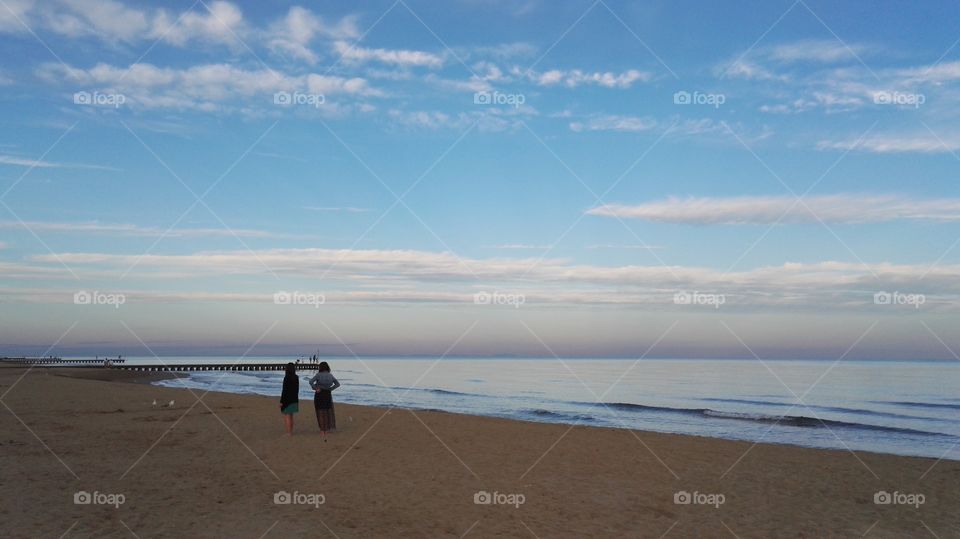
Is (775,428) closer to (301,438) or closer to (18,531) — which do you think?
(301,438)

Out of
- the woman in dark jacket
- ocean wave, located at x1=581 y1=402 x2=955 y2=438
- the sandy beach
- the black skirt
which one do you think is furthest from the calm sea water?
the woman in dark jacket

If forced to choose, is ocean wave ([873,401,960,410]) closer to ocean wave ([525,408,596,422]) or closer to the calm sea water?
the calm sea water

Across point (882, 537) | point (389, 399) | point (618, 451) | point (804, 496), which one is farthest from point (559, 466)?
point (389, 399)

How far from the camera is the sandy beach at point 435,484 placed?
32.4 ft

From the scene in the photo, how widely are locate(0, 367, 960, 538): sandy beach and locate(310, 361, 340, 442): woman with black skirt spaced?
0.70 m

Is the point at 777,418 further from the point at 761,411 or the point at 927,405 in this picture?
the point at 927,405

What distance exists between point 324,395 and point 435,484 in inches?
264

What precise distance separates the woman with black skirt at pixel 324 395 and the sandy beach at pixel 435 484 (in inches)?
27.7

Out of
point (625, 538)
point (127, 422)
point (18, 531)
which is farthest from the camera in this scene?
point (127, 422)

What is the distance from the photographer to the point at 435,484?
12.8 metres

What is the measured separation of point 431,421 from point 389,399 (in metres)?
16.1

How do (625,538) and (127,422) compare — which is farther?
(127,422)

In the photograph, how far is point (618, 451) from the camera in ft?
57.4

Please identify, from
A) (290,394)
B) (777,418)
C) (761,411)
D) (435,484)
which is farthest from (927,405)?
(290,394)
